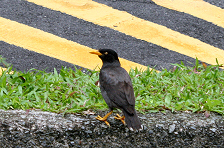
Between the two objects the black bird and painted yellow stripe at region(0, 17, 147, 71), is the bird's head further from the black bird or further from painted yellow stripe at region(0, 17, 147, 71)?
painted yellow stripe at region(0, 17, 147, 71)

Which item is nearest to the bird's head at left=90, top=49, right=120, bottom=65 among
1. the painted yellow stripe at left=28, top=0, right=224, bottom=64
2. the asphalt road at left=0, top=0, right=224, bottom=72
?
the asphalt road at left=0, top=0, right=224, bottom=72

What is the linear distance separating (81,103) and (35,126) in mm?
589

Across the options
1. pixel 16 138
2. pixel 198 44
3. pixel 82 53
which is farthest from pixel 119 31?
pixel 16 138

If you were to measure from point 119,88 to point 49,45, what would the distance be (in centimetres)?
206

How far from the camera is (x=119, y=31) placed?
5.67 m

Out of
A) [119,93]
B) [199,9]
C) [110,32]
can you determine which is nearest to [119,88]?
[119,93]

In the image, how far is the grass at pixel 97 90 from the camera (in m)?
3.75

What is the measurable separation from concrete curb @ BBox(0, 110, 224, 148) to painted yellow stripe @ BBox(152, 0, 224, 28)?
2956 millimetres

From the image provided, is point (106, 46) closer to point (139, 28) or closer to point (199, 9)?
point (139, 28)

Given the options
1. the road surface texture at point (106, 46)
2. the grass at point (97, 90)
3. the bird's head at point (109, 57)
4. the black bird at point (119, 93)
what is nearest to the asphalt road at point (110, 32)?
the road surface texture at point (106, 46)

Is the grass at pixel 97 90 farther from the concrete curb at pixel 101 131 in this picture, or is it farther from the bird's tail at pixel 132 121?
the bird's tail at pixel 132 121

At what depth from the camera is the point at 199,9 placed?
643cm

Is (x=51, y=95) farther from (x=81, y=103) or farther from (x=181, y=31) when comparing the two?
(x=181, y=31)

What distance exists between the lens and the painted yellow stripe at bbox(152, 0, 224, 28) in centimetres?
624
